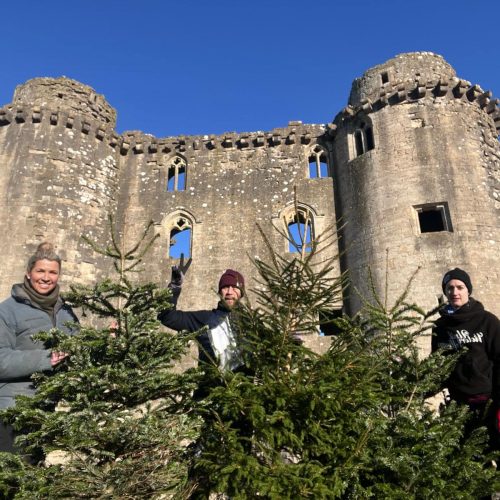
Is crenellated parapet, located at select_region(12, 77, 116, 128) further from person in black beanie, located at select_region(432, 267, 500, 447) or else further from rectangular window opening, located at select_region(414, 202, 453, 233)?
person in black beanie, located at select_region(432, 267, 500, 447)

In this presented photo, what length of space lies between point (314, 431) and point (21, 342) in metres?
2.68

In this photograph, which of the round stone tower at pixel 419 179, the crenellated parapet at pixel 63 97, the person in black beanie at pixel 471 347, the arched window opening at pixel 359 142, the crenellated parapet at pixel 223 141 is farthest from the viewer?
the crenellated parapet at pixel 223 141

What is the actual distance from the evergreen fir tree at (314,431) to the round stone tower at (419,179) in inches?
345

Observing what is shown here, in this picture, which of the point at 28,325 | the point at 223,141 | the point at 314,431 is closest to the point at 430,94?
the point at 223,141

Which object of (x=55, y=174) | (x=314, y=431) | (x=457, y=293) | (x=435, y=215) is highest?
(x=55, y=174)

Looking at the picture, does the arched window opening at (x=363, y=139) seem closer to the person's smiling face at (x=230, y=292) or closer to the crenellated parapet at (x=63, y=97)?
the crenellated parapet at (x=63, y=97)

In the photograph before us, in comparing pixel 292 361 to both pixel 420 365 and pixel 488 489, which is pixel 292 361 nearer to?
pixel 420 365

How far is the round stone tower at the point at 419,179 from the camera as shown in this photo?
495 inches

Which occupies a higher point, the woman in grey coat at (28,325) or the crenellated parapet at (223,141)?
the crenellated parapet at (223,141)

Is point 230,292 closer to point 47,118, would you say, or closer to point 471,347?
point 471,347

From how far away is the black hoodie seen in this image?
434 centimetres

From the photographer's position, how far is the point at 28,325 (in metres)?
4.14

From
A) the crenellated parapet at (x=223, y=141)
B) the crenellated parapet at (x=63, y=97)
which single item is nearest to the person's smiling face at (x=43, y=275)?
the crenellated parapet at (x=63, y=97)

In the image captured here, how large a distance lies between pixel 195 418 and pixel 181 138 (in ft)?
50.4
